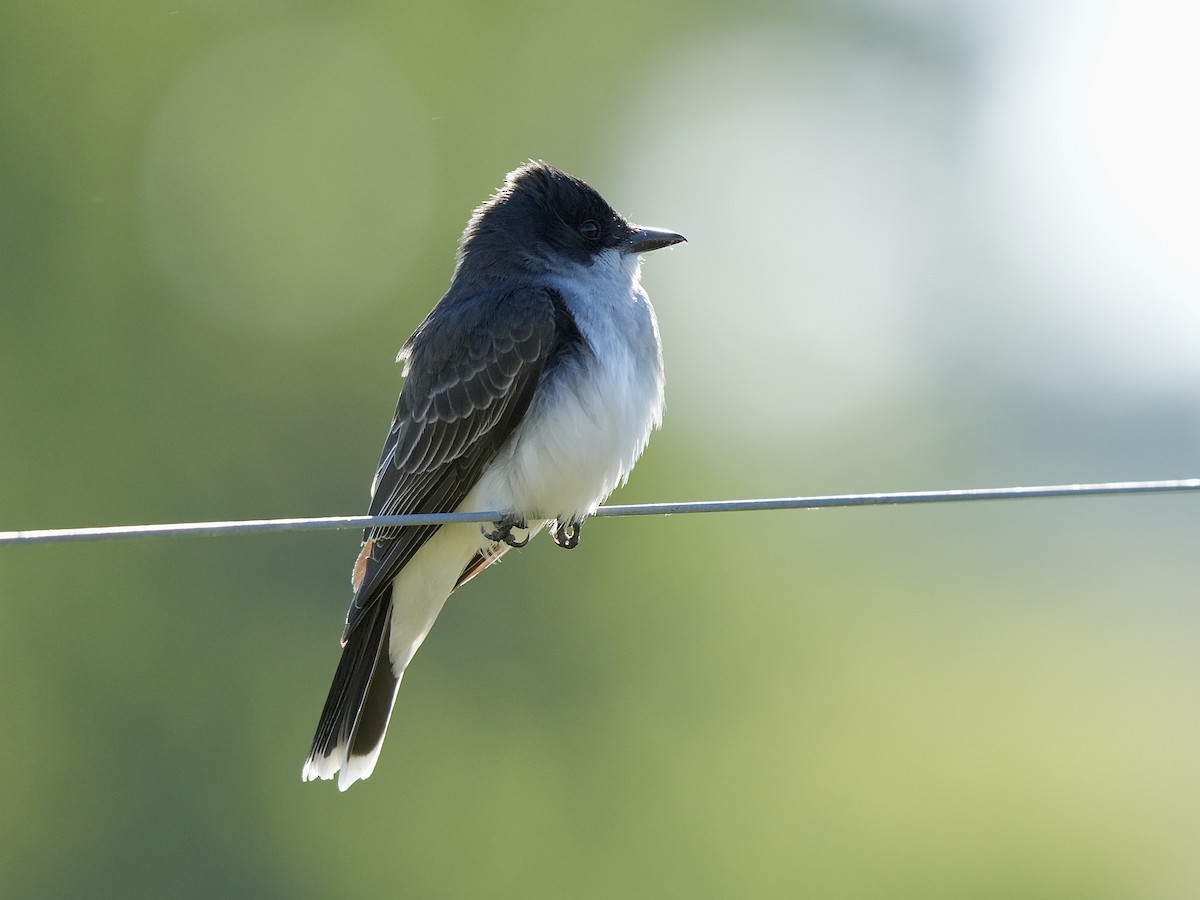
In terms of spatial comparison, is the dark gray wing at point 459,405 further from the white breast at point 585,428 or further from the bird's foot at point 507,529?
the bird's foot at point 507,529

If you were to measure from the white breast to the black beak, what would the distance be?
41 centimetres

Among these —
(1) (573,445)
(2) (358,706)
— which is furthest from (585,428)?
(2) (358,706)

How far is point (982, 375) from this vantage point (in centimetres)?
2936

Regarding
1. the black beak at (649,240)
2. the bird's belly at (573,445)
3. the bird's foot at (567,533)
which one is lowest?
the bird's foot at (567,533)

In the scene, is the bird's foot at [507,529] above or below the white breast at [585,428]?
below

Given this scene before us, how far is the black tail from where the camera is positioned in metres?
5.16

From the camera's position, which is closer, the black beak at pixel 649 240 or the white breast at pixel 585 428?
the white breast at pixel 585 428

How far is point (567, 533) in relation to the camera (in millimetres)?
5105

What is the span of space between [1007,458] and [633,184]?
9303 millimetres

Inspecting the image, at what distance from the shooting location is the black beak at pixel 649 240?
538 centimetres

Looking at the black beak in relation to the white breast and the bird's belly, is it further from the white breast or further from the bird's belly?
the bird's belly

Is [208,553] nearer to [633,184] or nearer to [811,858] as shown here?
[811,858]

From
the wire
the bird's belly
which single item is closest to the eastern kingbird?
the bird's belly

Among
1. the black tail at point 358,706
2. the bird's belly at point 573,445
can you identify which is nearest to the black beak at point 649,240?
the bird's belly at point 573,445
